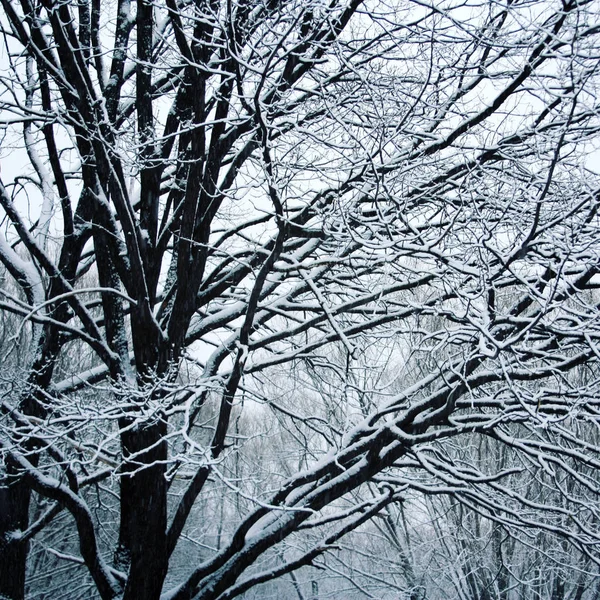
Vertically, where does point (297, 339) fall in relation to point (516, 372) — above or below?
above

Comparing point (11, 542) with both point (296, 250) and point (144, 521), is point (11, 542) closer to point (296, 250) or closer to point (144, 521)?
point (144, 521)

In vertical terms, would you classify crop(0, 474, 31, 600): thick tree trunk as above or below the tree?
below

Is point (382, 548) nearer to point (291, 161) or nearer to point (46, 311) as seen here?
point (46, 311)

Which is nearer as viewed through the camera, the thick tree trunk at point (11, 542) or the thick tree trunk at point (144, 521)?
the thick tree trunk at point (144, 521)

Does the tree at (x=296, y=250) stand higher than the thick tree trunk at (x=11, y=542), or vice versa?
the tree at (x=296, y=250)

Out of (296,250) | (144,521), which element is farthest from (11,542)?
(296,250)

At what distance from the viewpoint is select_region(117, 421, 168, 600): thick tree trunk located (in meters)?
4.38

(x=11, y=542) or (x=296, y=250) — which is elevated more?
(x=296, y=250)

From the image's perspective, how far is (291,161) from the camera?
4.35 meters

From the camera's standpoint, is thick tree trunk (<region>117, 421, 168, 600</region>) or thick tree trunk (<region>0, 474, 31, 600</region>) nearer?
thick tree trunk (<region>117, 421, 168, 600</region>)

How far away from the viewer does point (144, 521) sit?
4582mm

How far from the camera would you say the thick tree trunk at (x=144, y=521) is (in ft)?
14.4

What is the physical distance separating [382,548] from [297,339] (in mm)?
6957

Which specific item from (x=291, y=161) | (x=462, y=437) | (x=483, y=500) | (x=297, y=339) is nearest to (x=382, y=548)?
(x=462, y=437)
